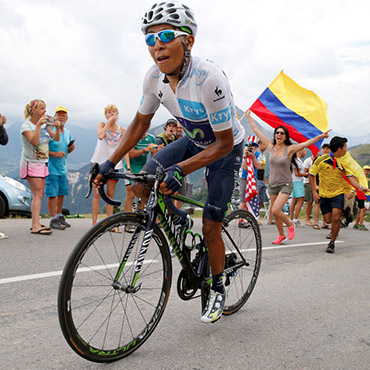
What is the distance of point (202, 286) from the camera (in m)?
3.23

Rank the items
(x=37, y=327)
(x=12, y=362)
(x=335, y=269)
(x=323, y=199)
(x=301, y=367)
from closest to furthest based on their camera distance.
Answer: (x=12, y=362)
(x=301, y=367)
(x=37, y=327)
(x=335, y=269)
(x=323, y=199)

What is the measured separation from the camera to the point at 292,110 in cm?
1132

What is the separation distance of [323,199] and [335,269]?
8.36 ft

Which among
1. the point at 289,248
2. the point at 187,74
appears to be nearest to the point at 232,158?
the point at 187,74

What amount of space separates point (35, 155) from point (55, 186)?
1.07 m

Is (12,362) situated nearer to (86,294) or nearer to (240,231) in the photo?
(86,294)

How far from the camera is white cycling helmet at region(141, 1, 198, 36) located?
2607mm


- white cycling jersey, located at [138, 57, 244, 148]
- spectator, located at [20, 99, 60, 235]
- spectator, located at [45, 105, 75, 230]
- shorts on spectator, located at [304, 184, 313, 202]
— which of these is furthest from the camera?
shorts on spectator, located at [304, 184, 313, 202]

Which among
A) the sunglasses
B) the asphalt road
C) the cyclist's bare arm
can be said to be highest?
the sunglasses

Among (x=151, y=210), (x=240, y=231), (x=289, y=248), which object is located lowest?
(x=289, y=248)

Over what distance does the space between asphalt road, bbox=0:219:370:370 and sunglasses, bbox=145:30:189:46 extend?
2078mm

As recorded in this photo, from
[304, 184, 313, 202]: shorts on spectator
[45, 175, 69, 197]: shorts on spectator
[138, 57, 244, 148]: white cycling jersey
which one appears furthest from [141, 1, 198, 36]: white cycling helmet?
[304, 184, 313, 202]: shorts on spectator

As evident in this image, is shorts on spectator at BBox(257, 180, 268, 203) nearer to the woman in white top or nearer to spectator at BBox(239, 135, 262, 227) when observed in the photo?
spectator at BBox(239, 135, 262, 227)

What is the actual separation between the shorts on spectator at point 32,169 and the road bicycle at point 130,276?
4.04m
